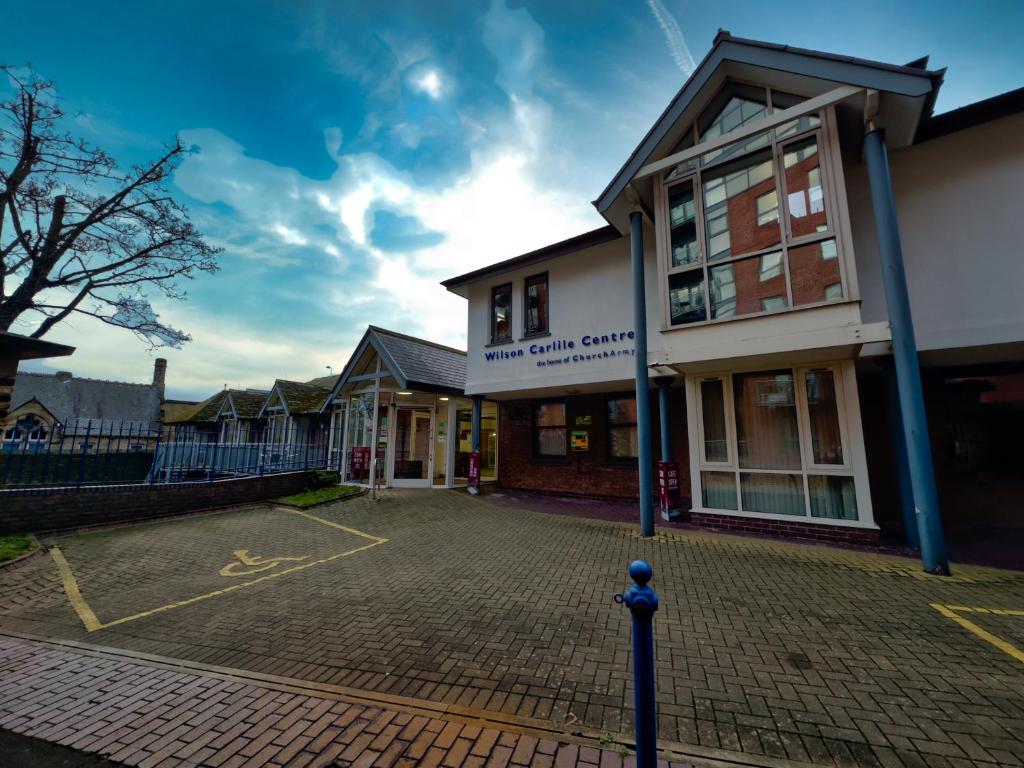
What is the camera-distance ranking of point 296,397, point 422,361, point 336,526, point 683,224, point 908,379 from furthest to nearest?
point 296,397 < point 422,361 < point 336,526 < point 683,224 < point 908,379

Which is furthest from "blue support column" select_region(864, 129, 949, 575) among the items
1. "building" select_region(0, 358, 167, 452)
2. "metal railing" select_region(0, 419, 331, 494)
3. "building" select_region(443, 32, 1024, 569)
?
"building" select_region(0, 358, 167, 452)

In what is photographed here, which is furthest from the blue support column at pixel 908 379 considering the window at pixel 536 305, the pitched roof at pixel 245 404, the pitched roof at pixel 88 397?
the pitched roof at pixel 88 397

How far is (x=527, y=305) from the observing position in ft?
38.5

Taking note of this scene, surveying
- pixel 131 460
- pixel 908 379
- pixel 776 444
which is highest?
pixel 908 379

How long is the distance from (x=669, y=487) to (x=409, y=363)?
8552 mm

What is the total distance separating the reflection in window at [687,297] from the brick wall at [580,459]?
2.99 m

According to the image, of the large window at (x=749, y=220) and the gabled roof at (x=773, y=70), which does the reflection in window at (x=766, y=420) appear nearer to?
the large window at (x=749, y=220)

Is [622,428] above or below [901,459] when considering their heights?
above

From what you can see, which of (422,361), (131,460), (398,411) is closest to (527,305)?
(422,361)

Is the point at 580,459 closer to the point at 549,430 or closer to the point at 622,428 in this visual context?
the point at 549,430

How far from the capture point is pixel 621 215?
8.98 metres

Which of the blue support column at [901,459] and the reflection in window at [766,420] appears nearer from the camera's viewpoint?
the blue support column at [901,459]

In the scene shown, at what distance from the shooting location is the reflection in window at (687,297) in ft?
25.0

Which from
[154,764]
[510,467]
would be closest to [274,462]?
[510,467]
